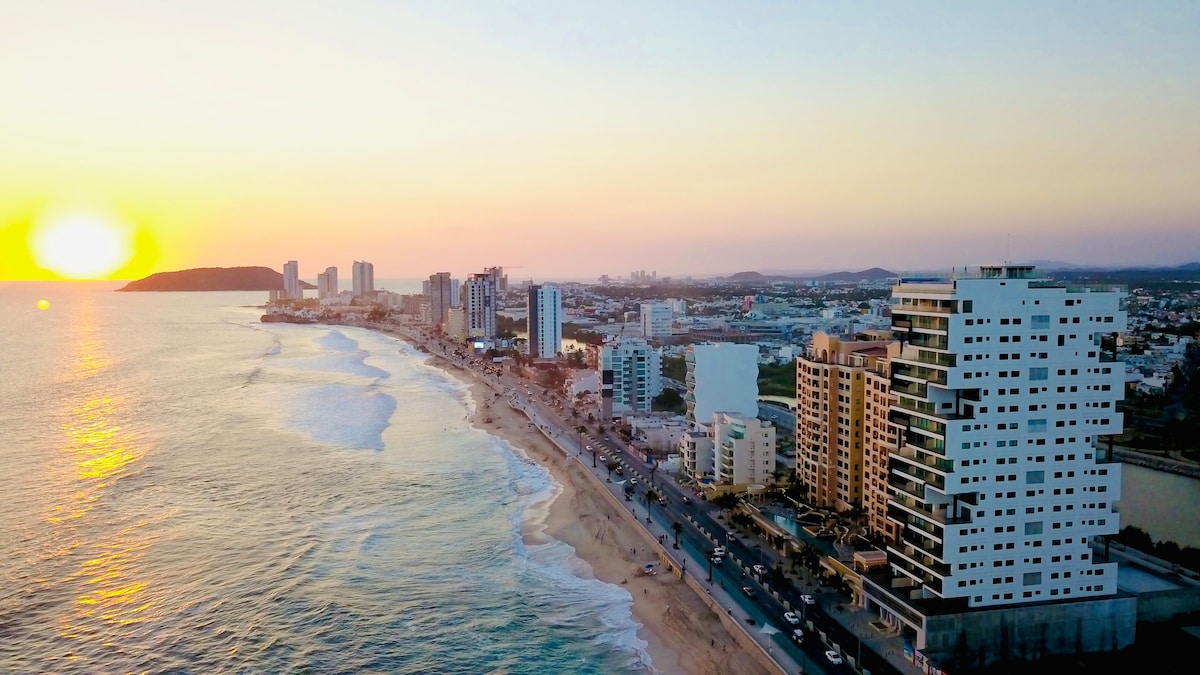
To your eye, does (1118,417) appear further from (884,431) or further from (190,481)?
(190,481)

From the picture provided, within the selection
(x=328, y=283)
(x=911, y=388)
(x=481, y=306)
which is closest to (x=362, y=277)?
(x=328, y=283)

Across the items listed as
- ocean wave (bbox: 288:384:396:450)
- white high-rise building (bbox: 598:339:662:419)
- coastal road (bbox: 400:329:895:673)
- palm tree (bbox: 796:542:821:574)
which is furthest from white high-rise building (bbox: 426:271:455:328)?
palm tree (bbox: 796:542:821:574)

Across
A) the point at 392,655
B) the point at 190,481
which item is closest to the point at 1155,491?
the point at 392,655

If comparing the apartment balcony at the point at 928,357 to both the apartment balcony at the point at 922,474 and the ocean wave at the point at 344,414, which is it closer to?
the apartment balcony at the point at 922,474

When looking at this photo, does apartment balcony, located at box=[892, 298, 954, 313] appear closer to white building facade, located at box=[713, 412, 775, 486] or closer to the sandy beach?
the sandy beach

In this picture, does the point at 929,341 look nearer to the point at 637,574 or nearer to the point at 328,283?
the point at 637,574

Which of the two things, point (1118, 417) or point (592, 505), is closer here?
point (1118, 417)
